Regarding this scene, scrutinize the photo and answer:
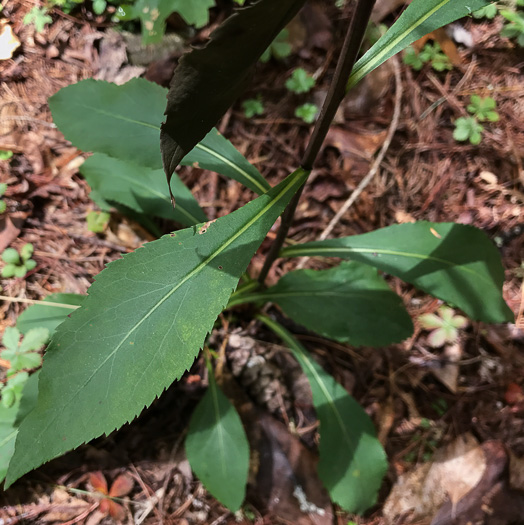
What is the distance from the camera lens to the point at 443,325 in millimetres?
1820

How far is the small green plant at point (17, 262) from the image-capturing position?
1.56 m

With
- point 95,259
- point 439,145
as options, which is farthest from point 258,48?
point 439,145

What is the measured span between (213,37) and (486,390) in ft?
6.06

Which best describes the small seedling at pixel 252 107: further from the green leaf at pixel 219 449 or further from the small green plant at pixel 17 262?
the green leaf at pixel 219 449

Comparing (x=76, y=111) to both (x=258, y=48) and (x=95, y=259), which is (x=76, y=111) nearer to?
(x=95, y=259)

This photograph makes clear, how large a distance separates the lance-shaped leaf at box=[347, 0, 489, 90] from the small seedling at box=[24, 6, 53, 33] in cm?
159

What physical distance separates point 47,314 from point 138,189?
56 centimetres

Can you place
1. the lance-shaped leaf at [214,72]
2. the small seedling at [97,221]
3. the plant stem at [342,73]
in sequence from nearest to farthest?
the lance-shaped leaf at [214,72] → the plant stem at [342,73] → the small seedling at [97,221]

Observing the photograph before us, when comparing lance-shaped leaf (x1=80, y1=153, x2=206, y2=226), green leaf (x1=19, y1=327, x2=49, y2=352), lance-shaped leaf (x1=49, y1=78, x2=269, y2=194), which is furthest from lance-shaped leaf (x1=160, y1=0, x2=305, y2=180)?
green leaf (x1=19, y1=327, x2=49, y2=352)

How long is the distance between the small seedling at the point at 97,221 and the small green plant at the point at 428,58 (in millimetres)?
1612

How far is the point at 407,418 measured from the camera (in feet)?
5.80

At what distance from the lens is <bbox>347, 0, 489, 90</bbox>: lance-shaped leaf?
93 cm

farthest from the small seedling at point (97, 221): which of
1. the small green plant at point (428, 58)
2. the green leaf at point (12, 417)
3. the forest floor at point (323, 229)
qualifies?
the small green plant at point (428, 58)

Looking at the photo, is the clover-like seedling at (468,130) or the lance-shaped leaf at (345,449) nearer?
the lance-shaped leaf at (345,449)
